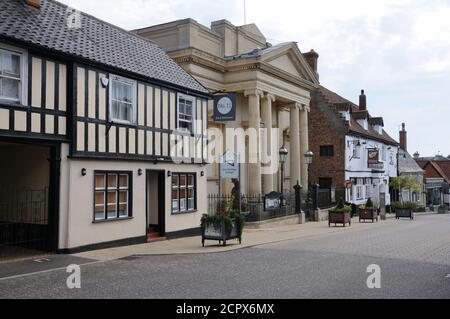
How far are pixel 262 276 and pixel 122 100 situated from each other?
8371mm

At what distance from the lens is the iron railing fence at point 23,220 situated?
45.0ft

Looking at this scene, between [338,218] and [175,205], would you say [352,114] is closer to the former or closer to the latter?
[338,218]

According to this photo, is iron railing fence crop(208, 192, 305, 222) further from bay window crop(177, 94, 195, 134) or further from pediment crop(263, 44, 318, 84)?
pediment crop(263, 44, 318, 84)

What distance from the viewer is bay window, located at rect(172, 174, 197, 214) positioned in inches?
710

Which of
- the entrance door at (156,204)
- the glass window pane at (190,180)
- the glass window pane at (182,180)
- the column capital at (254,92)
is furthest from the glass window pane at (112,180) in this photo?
the column capital at (254,92)

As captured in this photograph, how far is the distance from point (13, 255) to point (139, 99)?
6554 millimetres

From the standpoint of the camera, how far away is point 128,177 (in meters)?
15.7

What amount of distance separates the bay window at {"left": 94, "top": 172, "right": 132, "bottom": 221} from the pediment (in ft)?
50.9

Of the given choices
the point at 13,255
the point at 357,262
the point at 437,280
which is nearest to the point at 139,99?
the point at 13,255

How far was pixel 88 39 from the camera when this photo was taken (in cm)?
1588

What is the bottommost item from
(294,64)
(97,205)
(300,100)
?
(97,205)

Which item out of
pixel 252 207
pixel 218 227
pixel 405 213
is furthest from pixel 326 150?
pixel 218 227
